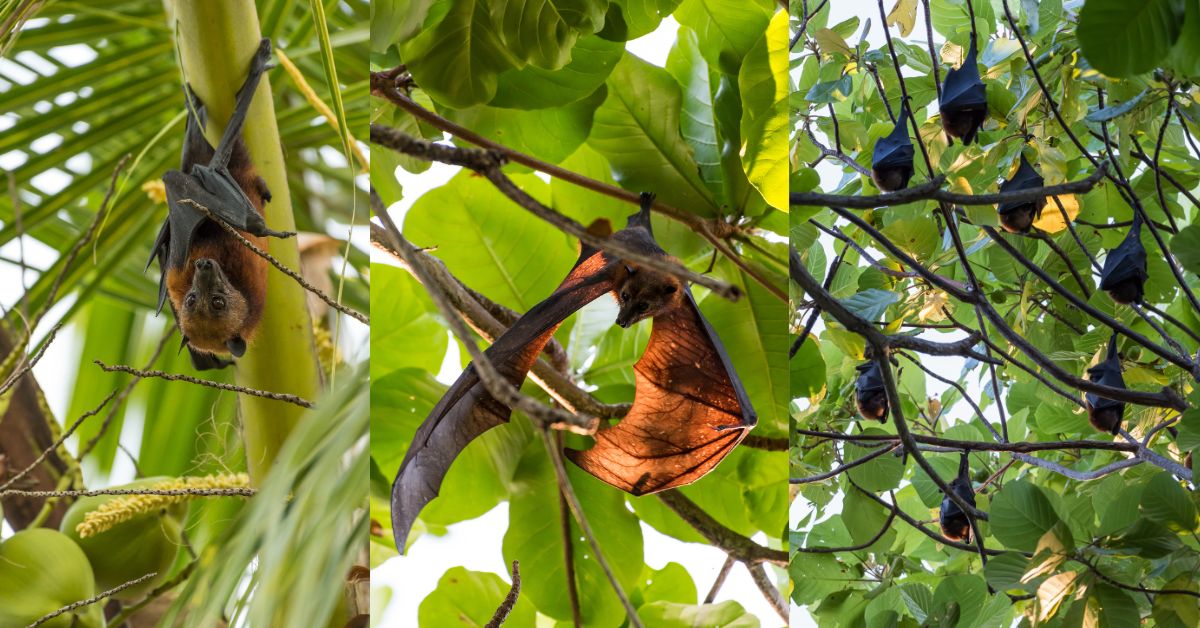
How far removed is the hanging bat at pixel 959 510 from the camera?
2.39ft

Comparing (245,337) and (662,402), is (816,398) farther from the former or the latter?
(245,337)

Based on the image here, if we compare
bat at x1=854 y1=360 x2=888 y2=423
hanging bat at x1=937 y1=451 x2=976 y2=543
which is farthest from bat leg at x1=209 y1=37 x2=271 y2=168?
hanging bat at x1=937 y1=451 x2=976 y2=543

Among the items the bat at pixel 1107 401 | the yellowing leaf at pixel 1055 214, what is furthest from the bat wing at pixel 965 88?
the bat at pixel 1107 401

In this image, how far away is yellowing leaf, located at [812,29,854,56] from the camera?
78 cm

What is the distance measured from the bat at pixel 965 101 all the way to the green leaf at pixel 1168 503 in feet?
0.95

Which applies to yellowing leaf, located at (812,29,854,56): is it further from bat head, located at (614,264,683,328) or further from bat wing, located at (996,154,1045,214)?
bat head, located at (614,264,683,328)

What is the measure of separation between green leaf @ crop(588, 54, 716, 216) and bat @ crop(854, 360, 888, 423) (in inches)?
7.3

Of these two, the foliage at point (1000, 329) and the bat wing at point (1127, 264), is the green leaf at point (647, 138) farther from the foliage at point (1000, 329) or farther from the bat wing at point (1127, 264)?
the bat wing at point (1127, 264)

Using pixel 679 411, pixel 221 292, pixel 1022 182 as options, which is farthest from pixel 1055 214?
pixel 221 292

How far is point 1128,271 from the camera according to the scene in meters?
0.69

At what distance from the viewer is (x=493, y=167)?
38 centimetres

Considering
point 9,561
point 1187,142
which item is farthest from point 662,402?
point 1187,142

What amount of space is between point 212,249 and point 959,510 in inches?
22.9

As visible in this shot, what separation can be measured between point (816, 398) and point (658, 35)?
0.31 m
